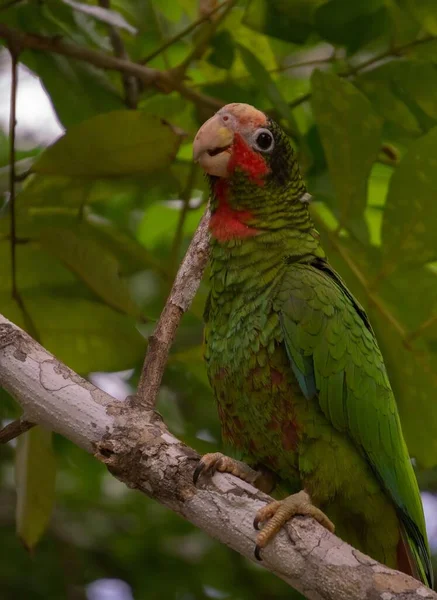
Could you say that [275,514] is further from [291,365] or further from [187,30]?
[187,30]

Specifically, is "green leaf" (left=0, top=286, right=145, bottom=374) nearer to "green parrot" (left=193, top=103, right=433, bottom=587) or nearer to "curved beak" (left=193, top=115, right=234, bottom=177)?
"green parrot" (left=193, top=103, right=433, bottom=587)

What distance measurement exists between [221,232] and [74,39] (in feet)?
1.70

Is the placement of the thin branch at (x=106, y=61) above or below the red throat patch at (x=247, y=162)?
above

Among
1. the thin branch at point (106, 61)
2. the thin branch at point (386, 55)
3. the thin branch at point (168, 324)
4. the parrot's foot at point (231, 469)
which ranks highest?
the thin branch at point (386, 55)

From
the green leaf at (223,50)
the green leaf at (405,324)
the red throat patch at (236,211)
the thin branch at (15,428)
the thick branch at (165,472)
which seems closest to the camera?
the thick branch at (165,472)

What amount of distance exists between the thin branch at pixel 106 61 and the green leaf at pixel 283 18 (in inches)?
7.2

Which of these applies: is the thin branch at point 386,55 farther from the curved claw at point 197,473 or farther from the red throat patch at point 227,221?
the curved claw at point 197,473

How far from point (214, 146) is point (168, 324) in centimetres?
34

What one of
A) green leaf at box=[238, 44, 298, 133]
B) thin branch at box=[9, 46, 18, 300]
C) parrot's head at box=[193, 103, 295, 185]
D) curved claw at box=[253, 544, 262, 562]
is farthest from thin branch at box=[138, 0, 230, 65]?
curved claw at box=[253, 544, 262, 562]

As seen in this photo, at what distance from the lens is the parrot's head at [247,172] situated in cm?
160

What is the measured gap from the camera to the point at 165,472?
1.23m

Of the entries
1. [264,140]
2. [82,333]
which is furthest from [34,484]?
[264,140]

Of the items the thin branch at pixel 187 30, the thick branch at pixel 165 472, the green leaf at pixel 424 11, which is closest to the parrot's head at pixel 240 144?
the thin branch at pixel 187 30

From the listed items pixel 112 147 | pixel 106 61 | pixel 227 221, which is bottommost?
pixel 227 221
